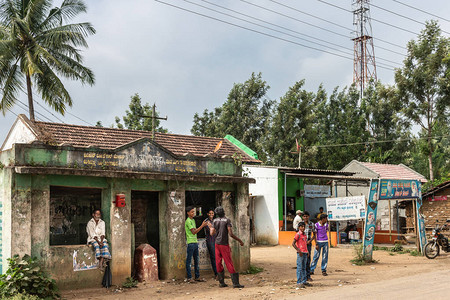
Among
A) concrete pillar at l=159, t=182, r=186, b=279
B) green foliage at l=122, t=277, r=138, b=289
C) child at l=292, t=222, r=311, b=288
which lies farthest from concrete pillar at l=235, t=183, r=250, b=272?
green foliage at l=122, t=277, r=138, b=289

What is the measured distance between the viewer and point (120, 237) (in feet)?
38.9

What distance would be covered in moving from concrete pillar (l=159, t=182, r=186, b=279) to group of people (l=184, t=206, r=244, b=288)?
254 mm

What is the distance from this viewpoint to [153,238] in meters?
13.9

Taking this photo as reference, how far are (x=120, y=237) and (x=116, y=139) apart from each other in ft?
18.6

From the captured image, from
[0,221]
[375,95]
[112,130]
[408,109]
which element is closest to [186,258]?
[0,221]

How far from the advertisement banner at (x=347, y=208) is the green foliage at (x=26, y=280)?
12.1 meters

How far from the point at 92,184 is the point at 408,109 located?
945 inches

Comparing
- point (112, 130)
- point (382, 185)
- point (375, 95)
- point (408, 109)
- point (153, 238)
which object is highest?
point (375, 95)

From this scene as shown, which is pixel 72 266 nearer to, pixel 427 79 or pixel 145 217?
pixel 145 217

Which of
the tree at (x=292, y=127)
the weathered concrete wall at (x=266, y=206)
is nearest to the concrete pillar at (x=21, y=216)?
the weathered concrete wall at (x=266, y=206)

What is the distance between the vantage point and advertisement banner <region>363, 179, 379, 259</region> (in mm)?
15445

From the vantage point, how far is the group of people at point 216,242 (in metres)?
11.3

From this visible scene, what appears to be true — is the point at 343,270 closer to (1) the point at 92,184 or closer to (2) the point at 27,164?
(1) the point at 92,184

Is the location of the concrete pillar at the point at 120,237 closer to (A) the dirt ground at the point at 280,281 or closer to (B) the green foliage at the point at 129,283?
(B) the green foliage at the point at 129,283
